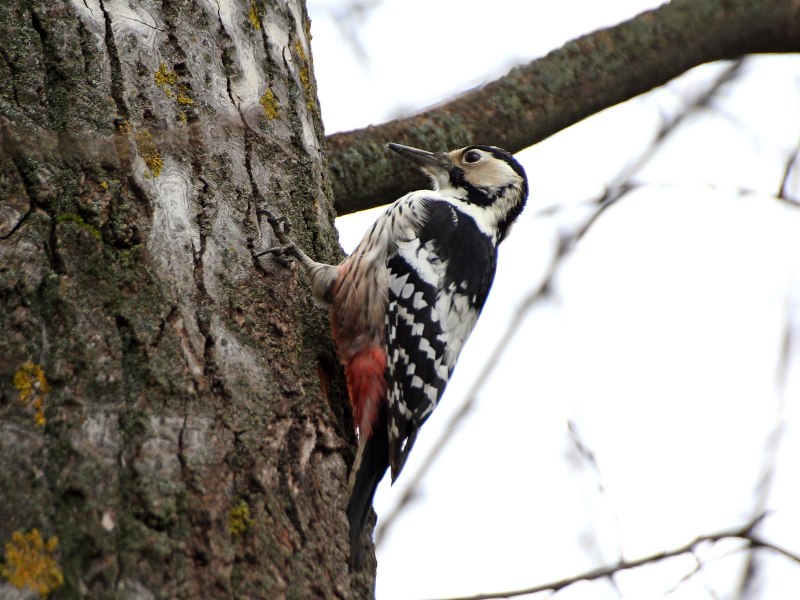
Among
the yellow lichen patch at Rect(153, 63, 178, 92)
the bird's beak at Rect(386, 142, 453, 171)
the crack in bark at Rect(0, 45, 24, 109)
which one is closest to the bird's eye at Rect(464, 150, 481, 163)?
the bird's beak at Rect(386, 142, 453, 171)

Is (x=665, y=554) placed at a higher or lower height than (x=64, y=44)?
lower

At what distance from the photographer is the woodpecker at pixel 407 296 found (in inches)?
106

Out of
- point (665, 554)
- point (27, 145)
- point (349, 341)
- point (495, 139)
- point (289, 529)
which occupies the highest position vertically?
point (495, 139)

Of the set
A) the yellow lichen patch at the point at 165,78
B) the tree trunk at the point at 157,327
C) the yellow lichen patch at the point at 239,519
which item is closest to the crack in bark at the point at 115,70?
the tree trunk at the point at 157,327

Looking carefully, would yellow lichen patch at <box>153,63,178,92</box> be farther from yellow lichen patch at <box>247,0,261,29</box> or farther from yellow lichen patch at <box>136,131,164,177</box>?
yellow lichen patch at <box>247,0,261,29</box>

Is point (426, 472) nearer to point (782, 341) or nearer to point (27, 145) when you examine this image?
point (782, 341)

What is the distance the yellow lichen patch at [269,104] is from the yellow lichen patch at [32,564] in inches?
62.4

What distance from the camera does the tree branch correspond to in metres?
3.50

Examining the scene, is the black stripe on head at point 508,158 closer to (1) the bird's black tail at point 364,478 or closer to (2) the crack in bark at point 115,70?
(1) the bird's black tail at point 364,478

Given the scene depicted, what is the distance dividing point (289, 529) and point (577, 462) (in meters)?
2.30

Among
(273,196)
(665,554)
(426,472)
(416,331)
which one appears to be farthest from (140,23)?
(426,472)

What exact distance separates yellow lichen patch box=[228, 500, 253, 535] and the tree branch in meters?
1.80

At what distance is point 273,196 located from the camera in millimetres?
2662

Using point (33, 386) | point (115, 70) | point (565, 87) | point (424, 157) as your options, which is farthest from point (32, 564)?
point (565, 87)
